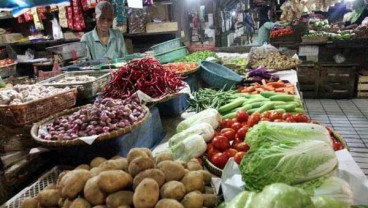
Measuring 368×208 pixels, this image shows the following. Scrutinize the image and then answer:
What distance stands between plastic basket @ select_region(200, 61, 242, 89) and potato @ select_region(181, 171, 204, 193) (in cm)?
285

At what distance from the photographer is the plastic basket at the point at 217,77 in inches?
176

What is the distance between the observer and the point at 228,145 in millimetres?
2496

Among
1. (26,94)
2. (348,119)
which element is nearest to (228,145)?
(26,94)

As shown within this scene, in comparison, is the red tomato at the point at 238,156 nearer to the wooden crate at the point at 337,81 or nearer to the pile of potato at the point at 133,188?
the pile of potato at the point at 133,188

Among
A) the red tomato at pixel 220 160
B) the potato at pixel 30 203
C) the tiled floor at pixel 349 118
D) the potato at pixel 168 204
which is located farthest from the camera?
the tiled floor at pixel 349 118

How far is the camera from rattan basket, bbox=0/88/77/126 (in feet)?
8.04

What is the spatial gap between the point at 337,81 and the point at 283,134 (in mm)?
7215

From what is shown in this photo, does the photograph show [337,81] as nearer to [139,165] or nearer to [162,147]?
[162,147]

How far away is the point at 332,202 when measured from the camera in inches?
55.6

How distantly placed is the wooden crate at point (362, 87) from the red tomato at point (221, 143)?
7.13 m

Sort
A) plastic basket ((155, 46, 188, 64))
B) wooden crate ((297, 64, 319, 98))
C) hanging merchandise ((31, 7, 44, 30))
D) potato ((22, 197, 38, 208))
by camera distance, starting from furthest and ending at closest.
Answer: hanging merchandise ((31, 7, 44, 30)) < wooden crate ((297, 64, 319, 98)) < plastic basket ((155, 46, 188, 64)) < potato ((22, 197, 38, 208))

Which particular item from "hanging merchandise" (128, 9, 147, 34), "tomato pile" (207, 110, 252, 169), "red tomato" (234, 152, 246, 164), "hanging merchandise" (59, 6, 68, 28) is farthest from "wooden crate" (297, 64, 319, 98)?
"hanging merchandise" (59, 6, 68, 28)

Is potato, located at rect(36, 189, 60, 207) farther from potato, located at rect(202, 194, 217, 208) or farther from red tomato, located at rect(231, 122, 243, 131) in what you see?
red tomato, located at rect(231, 122, 243, 131)

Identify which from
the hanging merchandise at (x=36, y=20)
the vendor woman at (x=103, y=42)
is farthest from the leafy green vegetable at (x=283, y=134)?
the hanging merchandise at (x=36, y=20)
